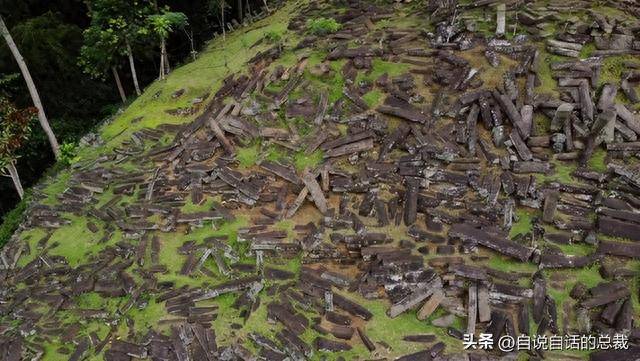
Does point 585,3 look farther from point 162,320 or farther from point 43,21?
point 43,21

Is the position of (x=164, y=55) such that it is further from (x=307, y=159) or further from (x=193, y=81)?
(x=307, y=159)

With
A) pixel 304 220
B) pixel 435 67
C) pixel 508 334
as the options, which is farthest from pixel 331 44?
pixel 508 334

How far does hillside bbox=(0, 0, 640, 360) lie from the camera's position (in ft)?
30.5

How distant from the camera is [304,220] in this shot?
468 inches

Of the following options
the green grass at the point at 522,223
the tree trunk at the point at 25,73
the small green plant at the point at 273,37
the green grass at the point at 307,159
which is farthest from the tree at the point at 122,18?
the green grass at the point at 522,223

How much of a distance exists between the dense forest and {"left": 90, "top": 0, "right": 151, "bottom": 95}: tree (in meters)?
0.04

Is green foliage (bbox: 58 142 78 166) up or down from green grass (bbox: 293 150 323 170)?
up

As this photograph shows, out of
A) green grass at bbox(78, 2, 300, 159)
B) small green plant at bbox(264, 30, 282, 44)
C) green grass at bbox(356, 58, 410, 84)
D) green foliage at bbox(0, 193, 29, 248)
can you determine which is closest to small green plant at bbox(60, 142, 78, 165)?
green grass at bbox(78, 2, 300, 159)

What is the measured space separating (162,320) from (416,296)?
18.2 feet

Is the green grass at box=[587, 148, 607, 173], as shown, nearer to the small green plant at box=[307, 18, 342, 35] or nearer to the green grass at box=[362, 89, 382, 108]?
the green grass at box=[362, 89, 382, 108]

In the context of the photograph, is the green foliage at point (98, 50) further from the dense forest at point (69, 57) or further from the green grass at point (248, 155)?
the green grass at point (248, 155)

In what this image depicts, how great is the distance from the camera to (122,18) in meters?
20.8

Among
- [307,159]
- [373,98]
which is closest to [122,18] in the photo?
[307,159]

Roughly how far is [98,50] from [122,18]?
1.94 metres
